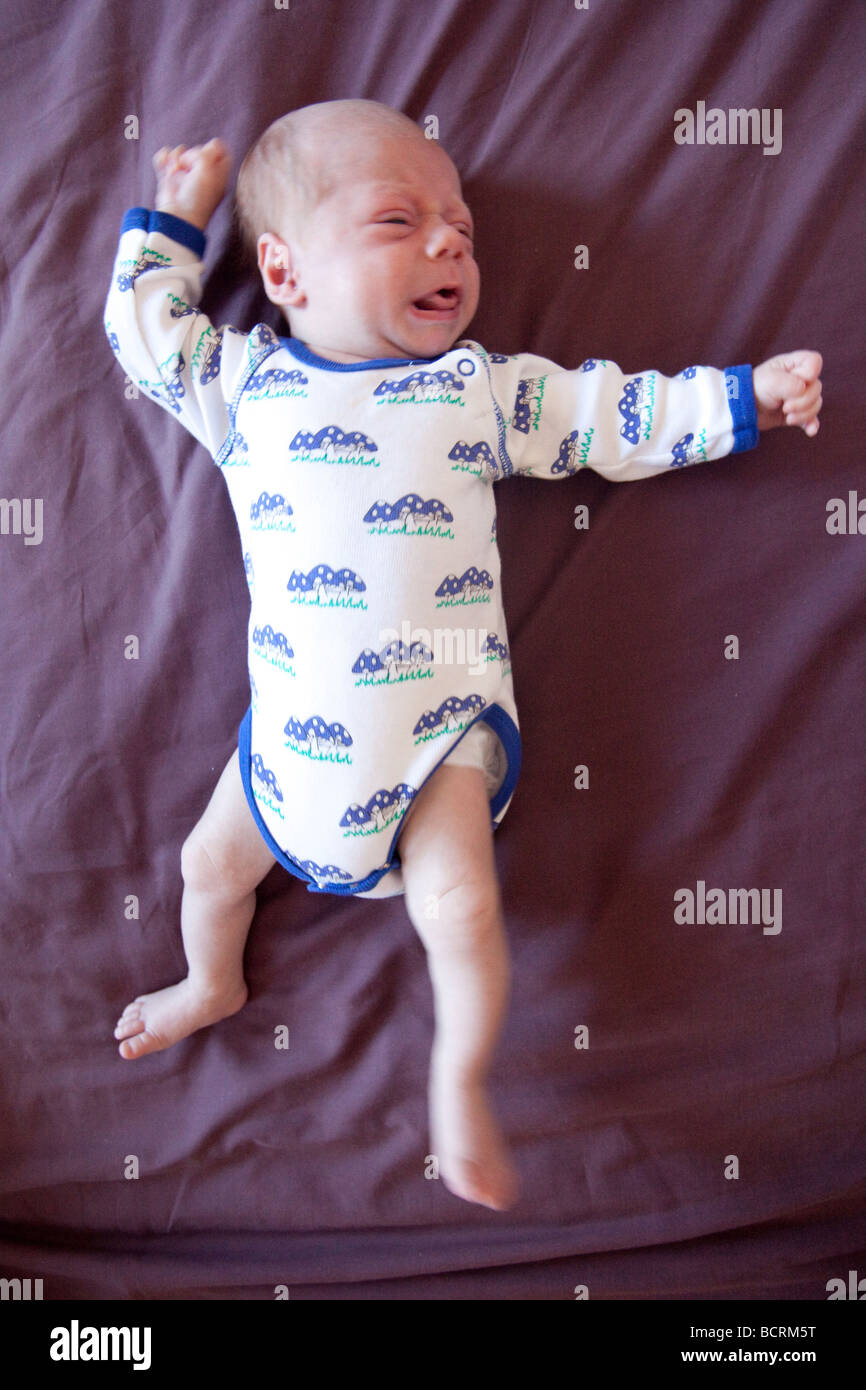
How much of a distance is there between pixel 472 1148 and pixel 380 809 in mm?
418

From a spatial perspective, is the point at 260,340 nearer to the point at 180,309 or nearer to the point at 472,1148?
the point at 180,309

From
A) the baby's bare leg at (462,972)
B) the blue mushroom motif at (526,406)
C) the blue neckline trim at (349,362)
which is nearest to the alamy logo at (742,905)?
the baby's bare leg at (462,972)

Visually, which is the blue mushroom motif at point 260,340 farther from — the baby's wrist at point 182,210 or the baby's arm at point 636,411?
the baby's arm at point 636,411

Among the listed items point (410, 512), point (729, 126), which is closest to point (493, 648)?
point (410, 512)

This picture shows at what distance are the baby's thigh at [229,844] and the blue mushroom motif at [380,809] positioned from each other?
0.17 meters

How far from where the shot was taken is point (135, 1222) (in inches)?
53.4

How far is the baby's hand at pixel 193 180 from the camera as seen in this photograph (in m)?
1.25

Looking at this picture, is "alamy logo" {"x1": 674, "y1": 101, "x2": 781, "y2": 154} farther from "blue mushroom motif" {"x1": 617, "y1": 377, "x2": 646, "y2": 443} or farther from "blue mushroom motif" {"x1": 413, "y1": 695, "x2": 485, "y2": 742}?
"blue mushroom motif" {"x1": 413, "y1": 695, "x2": 485, "y2": 742}

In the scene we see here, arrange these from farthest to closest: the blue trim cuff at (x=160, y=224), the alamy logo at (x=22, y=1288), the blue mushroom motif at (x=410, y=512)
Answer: the alamy logo at (x=22, y=1288)
the blue trim cuff at (x=160, y=224)
the blue mushroom motif at (x=410, y=512)

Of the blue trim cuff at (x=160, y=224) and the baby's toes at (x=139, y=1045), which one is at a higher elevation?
the blue trim cuff at (x=160, y=224)

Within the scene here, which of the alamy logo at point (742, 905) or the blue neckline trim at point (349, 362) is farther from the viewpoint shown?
the alamy logo at point (742, 905)

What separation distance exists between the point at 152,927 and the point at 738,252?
121 centimetres
